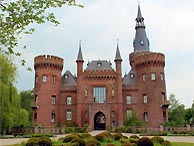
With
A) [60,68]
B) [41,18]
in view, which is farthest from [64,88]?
[41,18]

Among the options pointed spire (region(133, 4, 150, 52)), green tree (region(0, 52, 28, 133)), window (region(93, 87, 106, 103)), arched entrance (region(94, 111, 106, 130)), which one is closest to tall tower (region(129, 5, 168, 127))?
window (region(93, 87, 106, 103))

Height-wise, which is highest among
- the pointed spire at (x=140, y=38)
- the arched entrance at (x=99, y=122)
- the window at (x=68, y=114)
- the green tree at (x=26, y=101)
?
the pointed spire at (x=140, y=38)

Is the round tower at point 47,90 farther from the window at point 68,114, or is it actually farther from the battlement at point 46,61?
the window at point 68,114

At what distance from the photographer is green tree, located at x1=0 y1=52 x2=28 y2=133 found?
3403 centimetres

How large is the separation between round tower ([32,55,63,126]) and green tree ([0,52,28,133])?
1230 centimetres

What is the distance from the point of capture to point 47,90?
166ft

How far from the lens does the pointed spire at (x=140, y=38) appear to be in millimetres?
60938

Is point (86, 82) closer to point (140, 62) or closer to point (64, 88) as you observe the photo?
point (64, 88)

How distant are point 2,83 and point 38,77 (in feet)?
52.3

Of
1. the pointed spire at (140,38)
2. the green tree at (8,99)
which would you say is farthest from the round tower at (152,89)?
the green tree at (8,99)

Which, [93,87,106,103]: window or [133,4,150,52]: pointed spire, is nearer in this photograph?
[93,87,106,103]: window

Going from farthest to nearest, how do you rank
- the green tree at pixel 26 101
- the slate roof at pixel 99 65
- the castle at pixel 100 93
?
the green tree at pixel 26 101 → the slate roof at pixel 99 65 → the castle at pixel 100 93

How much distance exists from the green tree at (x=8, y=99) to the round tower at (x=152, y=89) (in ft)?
73.8

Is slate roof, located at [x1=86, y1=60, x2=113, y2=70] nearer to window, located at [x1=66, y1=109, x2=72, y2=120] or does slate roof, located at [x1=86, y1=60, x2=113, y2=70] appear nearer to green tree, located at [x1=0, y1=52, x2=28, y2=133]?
window, located at [x1=66, y1=109, x2=72, y2=120]
